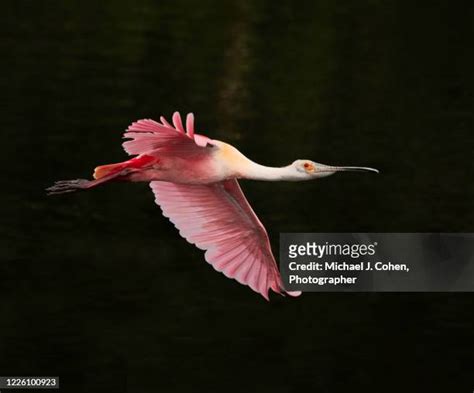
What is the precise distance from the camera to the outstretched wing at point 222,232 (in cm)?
520

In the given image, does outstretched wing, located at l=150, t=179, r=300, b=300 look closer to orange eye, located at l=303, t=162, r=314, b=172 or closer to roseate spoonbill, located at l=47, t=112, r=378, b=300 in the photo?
roseate spoonbill, located at l=47, t=112, r=378, b=300

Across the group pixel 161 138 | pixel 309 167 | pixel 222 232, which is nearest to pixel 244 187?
pixel 222 232

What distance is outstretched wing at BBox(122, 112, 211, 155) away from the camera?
473cm

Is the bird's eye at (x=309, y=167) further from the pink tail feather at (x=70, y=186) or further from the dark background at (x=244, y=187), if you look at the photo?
the dark background at (x=244, y=187)

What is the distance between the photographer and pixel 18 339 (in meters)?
5.74

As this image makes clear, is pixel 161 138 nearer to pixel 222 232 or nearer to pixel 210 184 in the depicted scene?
pixel 210 184

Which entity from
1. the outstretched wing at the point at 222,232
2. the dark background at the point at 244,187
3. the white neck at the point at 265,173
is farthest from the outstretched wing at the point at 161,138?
the dark background at the point at 244,187

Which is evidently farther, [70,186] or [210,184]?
→ [210,184]

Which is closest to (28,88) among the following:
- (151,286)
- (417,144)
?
(417,144)

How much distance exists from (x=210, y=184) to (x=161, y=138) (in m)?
0.48

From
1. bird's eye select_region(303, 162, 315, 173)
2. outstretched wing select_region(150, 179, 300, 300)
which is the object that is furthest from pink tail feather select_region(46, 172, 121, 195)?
bird's eye select_region(303, 162, 315, 173)

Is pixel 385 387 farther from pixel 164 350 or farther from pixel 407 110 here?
pixel 407 110

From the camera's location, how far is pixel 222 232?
5.25 m

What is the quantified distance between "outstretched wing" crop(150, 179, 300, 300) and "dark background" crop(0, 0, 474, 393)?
0.52 m
